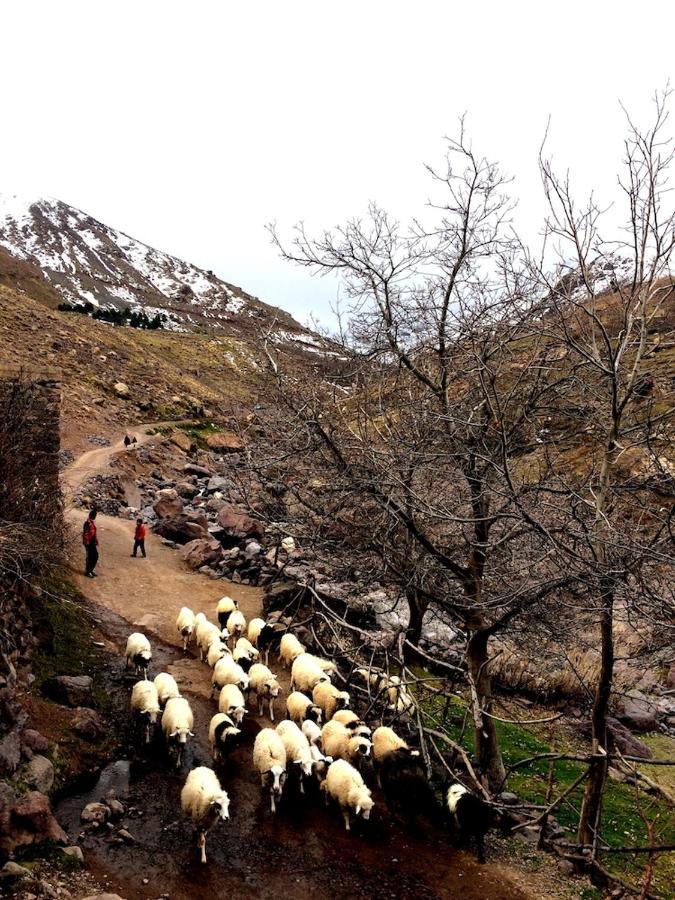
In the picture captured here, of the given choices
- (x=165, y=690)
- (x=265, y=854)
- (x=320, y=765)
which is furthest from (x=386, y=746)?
(x=165, y=690)

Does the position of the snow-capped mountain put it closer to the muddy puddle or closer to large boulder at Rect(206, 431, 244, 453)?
large boulder at Rect(206, 431, 244, 453)

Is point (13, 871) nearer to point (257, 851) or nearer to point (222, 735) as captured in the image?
point (257, 851)

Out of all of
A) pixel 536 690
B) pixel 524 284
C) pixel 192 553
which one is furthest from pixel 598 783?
pixel 192 553

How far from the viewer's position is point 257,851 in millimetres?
6551

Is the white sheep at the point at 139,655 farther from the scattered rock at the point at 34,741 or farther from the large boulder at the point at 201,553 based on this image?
the large boulder at the point at 201,553

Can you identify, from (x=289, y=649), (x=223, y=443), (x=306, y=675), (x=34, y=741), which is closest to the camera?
(x=34, y=741)

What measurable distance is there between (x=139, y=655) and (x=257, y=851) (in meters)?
4.27

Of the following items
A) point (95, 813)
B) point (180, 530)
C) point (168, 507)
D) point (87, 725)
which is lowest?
point (95, 813)

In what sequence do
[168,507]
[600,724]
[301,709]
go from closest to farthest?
1. [600,724]
2. [301,709]
3. [168,507]

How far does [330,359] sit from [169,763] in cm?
578

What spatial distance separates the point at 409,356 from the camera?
714cm

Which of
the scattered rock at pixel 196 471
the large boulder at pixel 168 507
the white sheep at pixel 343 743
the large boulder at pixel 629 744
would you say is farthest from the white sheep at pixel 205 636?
the scattered rock at pixel 196 471

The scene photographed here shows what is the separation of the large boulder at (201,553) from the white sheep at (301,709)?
8.59 m

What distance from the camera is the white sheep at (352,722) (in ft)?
26.9
